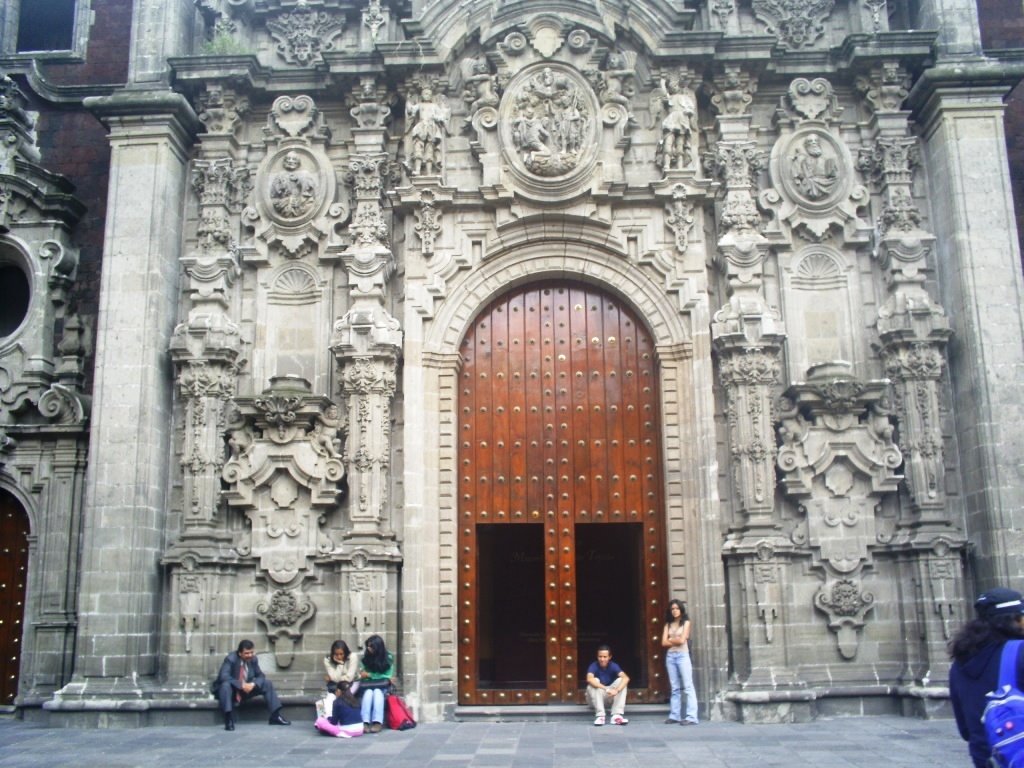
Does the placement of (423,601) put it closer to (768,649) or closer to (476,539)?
(476,539)

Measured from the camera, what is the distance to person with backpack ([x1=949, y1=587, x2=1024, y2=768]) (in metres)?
5.74

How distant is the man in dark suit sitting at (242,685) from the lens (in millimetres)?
12688

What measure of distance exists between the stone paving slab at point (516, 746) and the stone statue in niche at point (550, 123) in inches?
294

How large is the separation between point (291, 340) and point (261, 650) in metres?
4.22

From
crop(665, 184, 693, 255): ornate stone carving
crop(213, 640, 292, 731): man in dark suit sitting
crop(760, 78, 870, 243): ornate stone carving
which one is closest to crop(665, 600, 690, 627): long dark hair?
crop(665, 184, 693, 255): ornate stone carving

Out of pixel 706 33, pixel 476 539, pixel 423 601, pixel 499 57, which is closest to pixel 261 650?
pixel 423 601

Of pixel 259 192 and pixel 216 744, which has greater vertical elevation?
pixel 259 192

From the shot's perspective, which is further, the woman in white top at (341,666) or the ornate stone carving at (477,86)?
the ornate stone carving at (477,86)

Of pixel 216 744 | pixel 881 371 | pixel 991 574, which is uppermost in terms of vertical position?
pixel 881 371

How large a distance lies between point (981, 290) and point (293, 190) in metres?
9.46

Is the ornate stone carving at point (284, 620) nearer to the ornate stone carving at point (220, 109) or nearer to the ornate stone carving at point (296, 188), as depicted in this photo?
the ornate stone carving at point (296, 188)

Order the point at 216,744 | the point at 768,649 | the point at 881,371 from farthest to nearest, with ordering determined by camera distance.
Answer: the point at 881,371
the point at 768,649
the point at 216,744

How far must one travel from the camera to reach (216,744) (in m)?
11.5

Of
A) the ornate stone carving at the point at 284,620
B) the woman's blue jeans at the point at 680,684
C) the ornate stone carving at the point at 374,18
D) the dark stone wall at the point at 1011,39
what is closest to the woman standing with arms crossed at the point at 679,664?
the woman's blue jeans at the point at 680,684
